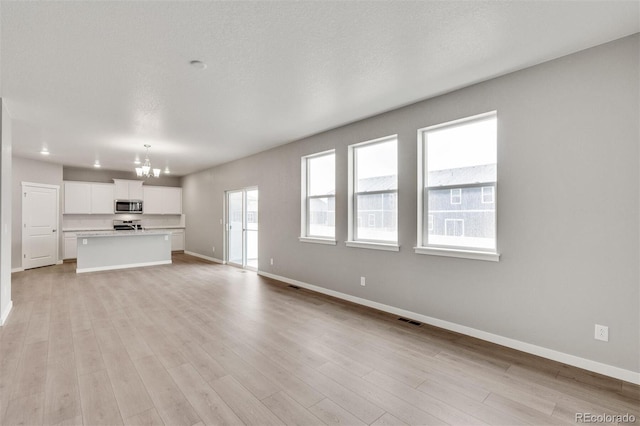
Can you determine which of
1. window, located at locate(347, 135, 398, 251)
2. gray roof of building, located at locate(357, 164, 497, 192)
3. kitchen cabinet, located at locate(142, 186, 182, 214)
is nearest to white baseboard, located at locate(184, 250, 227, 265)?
kitchen cabinet, located at locate(142, 186, 182, 214)

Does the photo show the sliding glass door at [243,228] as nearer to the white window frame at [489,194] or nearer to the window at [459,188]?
the window at [459,188]

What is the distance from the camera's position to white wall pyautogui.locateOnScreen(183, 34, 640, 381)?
7.97 feet

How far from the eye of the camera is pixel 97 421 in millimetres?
1935

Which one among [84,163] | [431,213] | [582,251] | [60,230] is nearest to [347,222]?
[431,213]

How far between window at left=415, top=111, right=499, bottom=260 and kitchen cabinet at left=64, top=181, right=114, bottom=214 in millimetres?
9522

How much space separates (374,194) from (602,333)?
2769mm

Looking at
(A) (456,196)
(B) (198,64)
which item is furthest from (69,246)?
(A) (456,196)

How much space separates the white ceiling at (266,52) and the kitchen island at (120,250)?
3.44 metres

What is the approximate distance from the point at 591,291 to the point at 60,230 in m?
11.1

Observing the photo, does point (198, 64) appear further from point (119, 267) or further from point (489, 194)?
point (119, 267)

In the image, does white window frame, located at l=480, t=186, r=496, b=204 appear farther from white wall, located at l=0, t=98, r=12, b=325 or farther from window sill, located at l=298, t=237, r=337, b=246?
white wall, located at l=0, t=98, r=12, b=325

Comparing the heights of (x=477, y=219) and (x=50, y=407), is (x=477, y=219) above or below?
above

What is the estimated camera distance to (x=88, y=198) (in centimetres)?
891

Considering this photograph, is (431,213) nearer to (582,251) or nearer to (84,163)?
(582,251)
